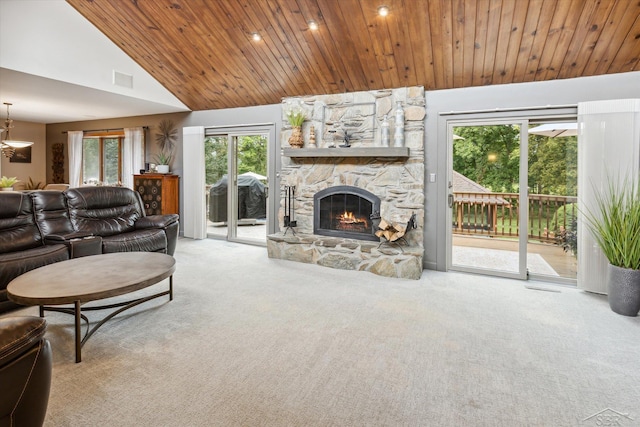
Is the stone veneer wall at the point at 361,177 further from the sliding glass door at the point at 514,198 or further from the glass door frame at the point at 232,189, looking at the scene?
the glass door frame at the point at 232,189

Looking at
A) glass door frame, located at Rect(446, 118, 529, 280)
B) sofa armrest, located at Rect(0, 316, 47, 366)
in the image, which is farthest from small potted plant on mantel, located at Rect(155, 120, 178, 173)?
sofa armrest, located at Rect(0, 316, 47, 366)

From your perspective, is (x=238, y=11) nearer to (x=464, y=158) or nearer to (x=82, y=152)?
(x=464, y=158)

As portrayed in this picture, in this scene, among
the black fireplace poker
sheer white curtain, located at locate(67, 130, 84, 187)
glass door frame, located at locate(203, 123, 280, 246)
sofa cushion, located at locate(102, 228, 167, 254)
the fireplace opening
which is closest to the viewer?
sofa cushion, located at locate(102, 228, 167, 254)

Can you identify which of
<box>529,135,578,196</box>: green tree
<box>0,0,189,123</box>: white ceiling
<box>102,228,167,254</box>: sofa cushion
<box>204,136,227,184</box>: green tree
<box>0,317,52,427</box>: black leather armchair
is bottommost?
<box>0,317,52,427</box>: black leather armchair

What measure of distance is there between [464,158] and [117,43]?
16.3 feet

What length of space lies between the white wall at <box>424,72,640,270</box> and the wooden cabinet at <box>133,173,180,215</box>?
4580mm

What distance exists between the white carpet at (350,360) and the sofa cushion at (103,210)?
1.49 meters

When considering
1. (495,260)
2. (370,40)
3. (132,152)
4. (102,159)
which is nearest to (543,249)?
(495,260)

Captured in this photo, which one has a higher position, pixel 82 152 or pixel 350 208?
pixel 82 152

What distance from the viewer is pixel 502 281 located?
423 centimetres

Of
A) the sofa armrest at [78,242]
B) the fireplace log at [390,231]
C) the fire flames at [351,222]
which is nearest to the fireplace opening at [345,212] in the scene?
the fire flames at [351,222]

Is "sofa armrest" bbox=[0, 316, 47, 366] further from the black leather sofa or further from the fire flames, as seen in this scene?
the fire flames

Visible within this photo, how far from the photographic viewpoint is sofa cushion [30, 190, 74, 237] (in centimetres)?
386

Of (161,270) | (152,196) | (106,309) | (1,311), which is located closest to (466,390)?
(161,270)
